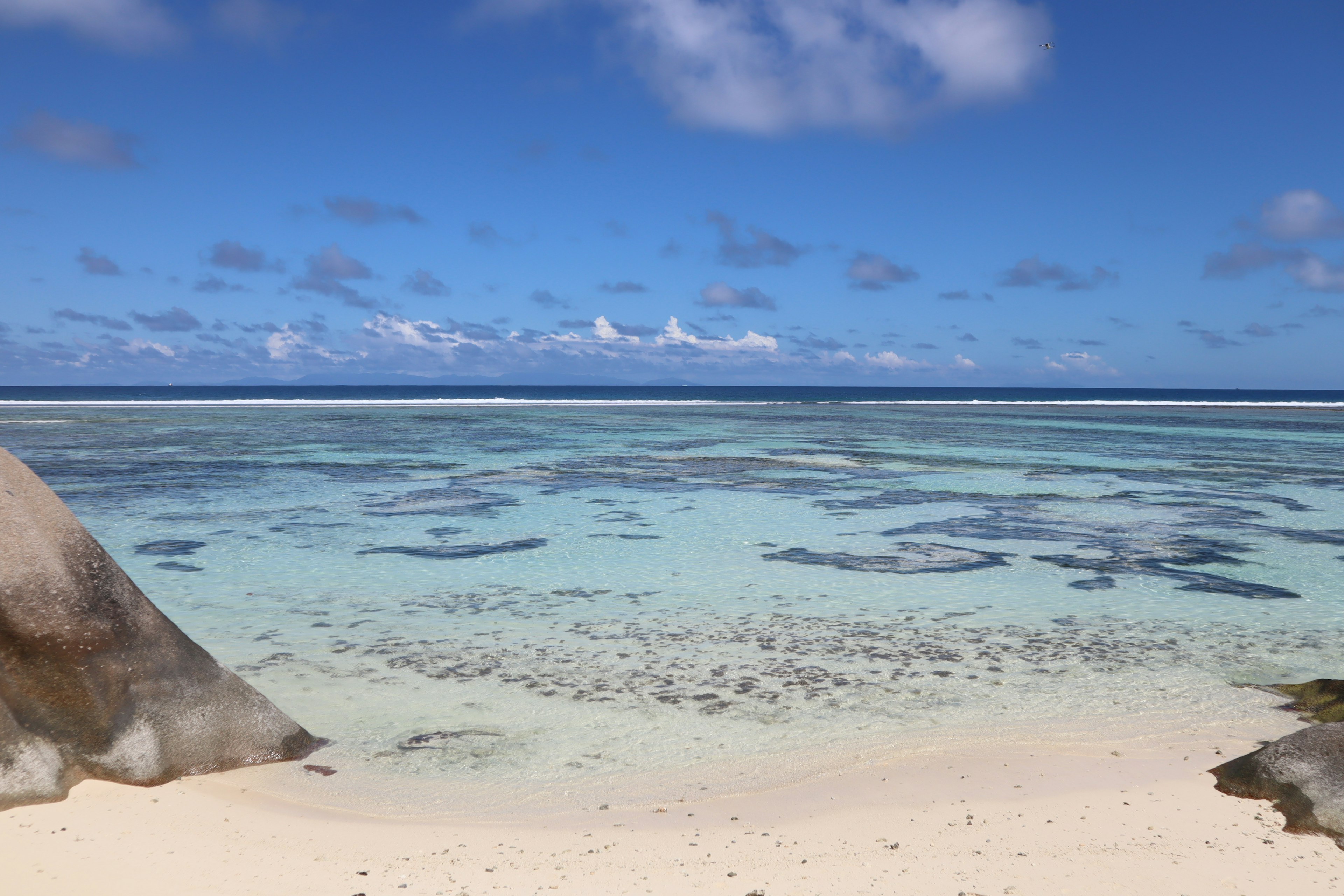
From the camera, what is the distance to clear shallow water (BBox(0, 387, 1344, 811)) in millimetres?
5121

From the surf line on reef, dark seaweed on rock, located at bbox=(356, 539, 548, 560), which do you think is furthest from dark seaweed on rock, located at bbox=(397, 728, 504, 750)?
the surf line on reef

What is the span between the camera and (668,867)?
353 cm

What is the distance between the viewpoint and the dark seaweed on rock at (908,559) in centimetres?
962

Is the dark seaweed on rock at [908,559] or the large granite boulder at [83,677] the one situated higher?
the large granite boulder at [83,677]

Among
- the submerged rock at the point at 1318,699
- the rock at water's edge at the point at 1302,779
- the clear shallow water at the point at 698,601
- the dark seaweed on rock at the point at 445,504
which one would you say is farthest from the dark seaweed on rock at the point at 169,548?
the submerged rock at the point at 1318,699

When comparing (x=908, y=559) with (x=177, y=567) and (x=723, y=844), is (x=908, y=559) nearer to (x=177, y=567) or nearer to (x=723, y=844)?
(x=723, y=844)

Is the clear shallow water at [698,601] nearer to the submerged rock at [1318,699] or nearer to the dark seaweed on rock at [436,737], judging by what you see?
the dark seaweed on rock at [436,737]

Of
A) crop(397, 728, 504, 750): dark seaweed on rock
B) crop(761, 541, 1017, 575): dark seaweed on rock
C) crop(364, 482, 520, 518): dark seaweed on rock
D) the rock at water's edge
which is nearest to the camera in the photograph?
the rock at water's edge

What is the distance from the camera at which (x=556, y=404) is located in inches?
2886

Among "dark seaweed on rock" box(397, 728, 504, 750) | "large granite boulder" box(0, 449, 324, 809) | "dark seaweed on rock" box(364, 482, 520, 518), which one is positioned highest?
"large granite boulder" box(0, 449, 324, 809)

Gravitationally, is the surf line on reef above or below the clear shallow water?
above

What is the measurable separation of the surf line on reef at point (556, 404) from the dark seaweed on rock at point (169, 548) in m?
53.4

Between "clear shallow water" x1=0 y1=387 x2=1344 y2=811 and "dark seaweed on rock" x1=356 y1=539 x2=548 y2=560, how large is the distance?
0.21 ft

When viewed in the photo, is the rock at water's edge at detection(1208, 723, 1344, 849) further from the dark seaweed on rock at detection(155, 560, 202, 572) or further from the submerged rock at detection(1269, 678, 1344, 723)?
the dark seaweed on rock at detection(155, 560, 202, 572)
